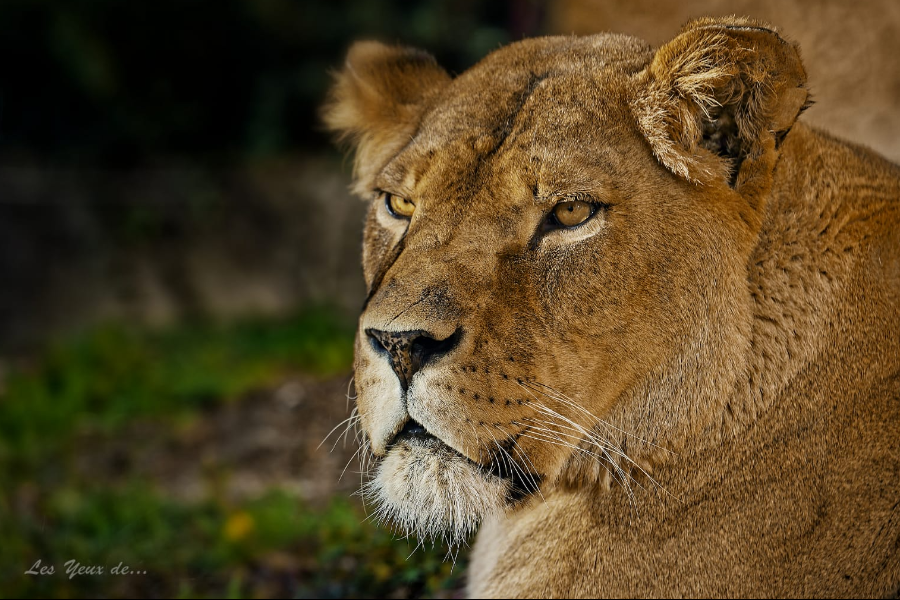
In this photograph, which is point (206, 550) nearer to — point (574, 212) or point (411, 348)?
point (411, 348)

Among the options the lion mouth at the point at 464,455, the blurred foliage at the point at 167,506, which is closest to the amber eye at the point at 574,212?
the lion mouth at the point at 464,455

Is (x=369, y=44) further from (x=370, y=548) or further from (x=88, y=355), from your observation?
(x=88, y=355)

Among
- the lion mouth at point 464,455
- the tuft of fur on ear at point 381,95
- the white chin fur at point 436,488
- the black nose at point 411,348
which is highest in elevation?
the tuft of fur on ear at point 381,95

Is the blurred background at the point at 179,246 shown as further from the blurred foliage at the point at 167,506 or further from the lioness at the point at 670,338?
the lioness at the point at 670,338

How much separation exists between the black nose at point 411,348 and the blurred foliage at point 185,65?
6.25 metres

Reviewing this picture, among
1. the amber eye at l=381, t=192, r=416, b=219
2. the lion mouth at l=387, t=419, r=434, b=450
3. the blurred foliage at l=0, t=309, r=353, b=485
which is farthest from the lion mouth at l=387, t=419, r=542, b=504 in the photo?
the blurred foliage at l=0, t=309, r=353, b=485

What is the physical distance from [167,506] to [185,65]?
5403 millimetres

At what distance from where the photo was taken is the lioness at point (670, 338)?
237 centimetres

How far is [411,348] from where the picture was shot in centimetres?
226

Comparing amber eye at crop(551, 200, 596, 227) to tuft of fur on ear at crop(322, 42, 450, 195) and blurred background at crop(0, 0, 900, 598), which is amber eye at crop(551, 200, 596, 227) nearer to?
tuft of fur on ear at crop(322, 42, 450, 195)

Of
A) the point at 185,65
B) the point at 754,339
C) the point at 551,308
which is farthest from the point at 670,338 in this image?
the point at 185,65

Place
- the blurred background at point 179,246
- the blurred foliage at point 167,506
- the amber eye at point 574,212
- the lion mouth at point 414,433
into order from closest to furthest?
the lion mouth at point 414,433 < the amber eye at point 574,212 < the blurred foliage at point 167,506 < the blurred background at point 179,246

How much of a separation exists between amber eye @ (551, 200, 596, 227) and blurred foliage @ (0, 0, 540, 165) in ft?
19.4

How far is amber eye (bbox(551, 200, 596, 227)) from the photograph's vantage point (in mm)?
2490
